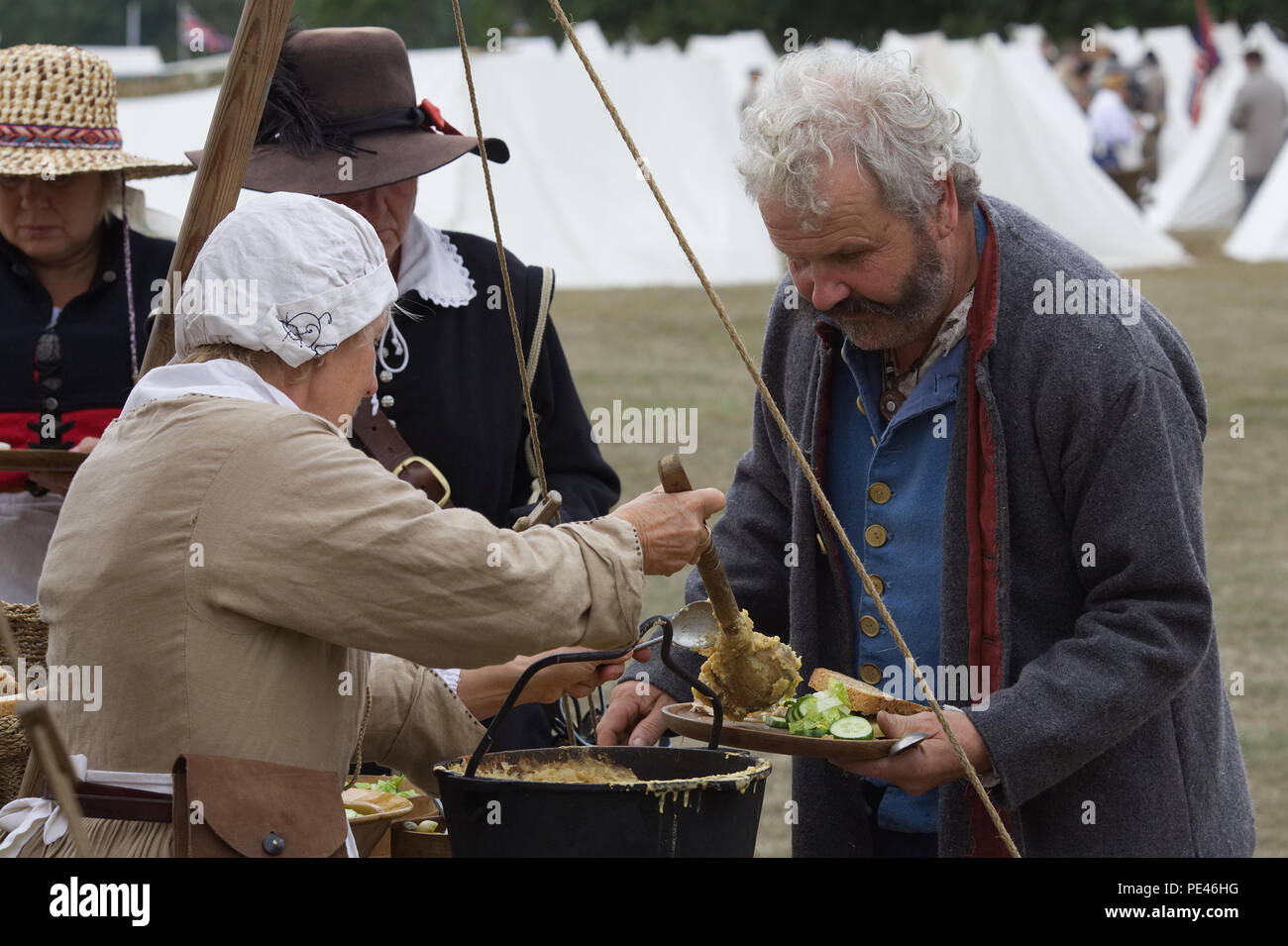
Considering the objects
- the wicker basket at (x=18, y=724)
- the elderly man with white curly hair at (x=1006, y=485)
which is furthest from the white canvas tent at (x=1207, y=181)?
the wicker basket at (x=18, y=724)

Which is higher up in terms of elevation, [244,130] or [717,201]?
[244,130]

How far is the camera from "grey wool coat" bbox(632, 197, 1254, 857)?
8.09ft

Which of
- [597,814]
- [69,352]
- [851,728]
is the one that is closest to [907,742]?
[851,728]

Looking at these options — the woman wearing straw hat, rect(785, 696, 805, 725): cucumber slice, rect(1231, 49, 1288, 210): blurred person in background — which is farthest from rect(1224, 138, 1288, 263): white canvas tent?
rect(785, 696, 805, 725): cucumber slice

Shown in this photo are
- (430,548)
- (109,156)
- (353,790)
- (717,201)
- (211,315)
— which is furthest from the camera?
(717,201)

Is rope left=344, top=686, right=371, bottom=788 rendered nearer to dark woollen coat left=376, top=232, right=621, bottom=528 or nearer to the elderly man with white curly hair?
the elderly man with white curly hair

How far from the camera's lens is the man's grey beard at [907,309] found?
8.43 ft

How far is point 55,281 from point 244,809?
83.0 inches

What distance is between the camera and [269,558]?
1.98 meters
